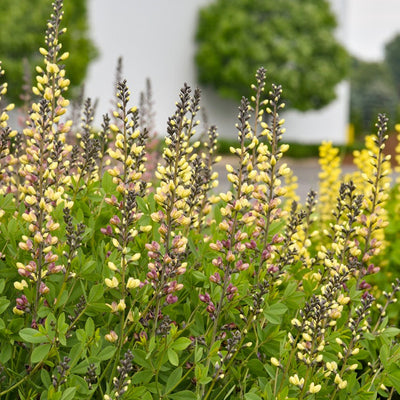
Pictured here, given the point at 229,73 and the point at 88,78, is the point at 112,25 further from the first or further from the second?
the point at 229,73

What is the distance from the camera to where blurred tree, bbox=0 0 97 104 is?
21953 mm

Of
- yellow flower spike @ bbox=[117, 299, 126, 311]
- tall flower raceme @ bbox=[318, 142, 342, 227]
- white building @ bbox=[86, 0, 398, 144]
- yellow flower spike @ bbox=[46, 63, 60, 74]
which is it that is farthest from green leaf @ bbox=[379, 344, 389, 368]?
white building @ bbox=[86, 0, 398, 144]

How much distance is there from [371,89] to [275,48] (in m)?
53.9

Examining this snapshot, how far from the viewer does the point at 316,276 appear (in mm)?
2775

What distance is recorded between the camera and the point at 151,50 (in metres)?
30.2

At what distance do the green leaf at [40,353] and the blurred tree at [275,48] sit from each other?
31322 mm

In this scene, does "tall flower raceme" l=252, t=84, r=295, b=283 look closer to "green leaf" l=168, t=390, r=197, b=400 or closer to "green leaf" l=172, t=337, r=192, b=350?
"green leaf" l=172, t=337, r=192, b=350

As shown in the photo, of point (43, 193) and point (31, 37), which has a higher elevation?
point (31, 37)

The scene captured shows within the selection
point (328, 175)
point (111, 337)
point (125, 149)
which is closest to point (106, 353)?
point (111, 337)

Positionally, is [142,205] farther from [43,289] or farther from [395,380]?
[395,380]

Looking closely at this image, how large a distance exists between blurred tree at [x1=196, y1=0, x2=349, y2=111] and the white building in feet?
3.24

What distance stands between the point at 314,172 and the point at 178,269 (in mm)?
26822

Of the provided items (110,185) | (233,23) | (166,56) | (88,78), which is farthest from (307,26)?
(110,185)

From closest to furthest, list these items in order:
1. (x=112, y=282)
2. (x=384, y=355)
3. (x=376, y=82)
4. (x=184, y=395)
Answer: (x=112, y=282)
(x=184, y=395)
(x=384, y=355)
(x=376, y=82)
